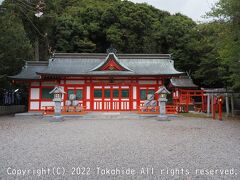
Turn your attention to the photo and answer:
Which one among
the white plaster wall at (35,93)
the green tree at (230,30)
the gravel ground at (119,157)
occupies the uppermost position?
the green tree at (230,30)

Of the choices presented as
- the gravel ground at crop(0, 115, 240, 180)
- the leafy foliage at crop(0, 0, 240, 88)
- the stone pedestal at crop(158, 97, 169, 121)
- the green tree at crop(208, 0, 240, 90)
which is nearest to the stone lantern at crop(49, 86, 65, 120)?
the gravel ground at crop(0, 115, 240, 180)

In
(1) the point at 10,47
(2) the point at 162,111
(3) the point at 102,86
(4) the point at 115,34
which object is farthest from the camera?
(4) the point at 115,34

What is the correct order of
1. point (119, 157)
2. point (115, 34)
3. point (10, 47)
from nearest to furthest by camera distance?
point (119, 157)
point (10, 47)
point (115, 34)

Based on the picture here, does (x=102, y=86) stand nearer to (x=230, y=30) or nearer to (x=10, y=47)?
(x=10, y=47)

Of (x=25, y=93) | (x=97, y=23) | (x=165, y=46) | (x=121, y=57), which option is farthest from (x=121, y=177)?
(x=97, y=23)

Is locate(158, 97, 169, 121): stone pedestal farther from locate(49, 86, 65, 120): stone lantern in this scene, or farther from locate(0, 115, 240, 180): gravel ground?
locate(49, 86, 65, 120): stone lantern

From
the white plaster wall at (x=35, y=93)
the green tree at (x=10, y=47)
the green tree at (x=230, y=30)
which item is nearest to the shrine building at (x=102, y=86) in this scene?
the white plaster wall at (x=35, y=93)

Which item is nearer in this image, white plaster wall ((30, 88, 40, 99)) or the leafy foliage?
white plaster wall ((30, 88, 40, 99))

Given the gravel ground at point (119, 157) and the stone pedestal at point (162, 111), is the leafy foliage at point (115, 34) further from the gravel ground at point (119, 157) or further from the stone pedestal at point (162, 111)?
the gravel ground at point (119, 157)

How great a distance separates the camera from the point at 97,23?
140ft

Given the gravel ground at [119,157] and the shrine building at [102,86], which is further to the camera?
the shrine building at [102,86]

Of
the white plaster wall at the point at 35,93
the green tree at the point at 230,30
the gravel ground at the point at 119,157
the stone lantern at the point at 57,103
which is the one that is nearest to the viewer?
the gravel ground at the point at 119,157

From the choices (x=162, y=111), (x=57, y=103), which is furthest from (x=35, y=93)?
(x=162, y=111)

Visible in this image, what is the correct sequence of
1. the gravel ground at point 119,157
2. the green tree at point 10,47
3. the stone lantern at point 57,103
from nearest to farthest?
the gravel ground at point 119,157, the stone lantern at point 57,103, the green tree at point 10,47
